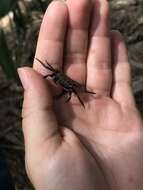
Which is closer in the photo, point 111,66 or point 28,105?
point 28,105

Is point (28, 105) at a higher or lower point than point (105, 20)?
lower

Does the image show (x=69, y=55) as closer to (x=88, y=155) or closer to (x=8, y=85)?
(x=88, y=155)

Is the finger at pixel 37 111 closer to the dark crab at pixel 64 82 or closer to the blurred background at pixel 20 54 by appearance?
the dark crab at pixel 64 82

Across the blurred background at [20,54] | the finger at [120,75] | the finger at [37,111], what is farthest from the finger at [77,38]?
the blurred background at [20,54]

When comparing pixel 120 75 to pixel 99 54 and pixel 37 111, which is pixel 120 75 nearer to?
pixel 99 54

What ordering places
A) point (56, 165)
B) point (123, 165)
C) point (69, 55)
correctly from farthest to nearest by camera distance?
point (69, 55) < point (123, 165) < point (56, 165)

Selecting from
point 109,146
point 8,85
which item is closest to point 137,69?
point 8,85

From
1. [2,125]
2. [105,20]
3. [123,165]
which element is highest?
[105,20]

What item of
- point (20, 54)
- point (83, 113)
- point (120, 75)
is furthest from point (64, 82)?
point (20, 54)
